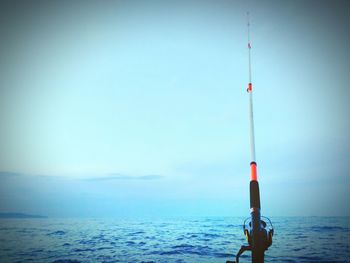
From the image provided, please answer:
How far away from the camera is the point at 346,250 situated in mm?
17609

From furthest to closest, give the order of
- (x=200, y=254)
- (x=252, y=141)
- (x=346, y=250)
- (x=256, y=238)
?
(x=346, y=250) → (x=200, y=254) → (x=252, y=141) → (x=256, y=238)

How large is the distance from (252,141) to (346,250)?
18.6 metres

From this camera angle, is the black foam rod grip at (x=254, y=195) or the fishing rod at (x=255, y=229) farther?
the black foam rod grip at (x=254, y=195)

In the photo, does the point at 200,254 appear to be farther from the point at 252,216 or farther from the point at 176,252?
the point at 252,216

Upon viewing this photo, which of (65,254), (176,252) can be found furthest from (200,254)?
(65,254)

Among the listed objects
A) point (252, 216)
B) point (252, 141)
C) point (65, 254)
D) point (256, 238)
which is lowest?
point (65, 254)

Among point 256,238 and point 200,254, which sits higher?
point 256,238

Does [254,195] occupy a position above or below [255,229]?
above

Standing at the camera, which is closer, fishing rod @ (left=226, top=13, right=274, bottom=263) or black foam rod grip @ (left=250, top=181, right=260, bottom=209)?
fishing rod @ (left=226, top=13, right=274, bottom=263)

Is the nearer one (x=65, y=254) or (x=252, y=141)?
(x=252, y=141)

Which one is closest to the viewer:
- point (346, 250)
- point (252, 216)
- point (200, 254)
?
point (252, 216)

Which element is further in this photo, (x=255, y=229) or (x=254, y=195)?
(x=254, y=195)

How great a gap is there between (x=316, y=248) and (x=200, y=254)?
32.9 feet

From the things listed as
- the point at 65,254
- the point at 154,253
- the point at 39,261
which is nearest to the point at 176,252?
the point at 154,253
